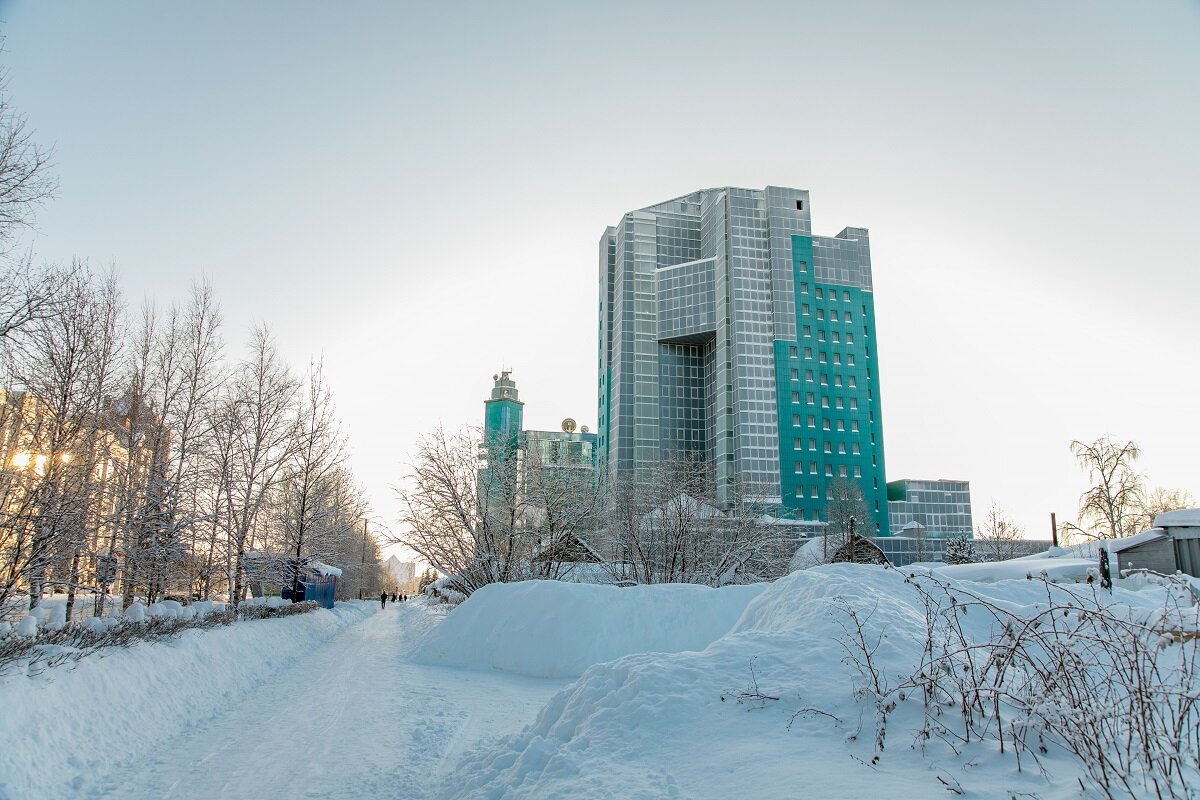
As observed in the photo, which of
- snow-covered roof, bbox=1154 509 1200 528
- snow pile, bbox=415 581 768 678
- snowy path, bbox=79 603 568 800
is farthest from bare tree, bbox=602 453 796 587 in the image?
snow-covered roof, bbox=1154 509 1200 528

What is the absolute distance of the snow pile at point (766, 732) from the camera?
4.65 m

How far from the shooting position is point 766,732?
224 inches

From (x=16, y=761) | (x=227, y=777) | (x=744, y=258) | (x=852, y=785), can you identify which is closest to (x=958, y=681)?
(x=852, y=785)

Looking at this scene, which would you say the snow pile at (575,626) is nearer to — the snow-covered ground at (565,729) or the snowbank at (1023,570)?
the snow-covered ground at (565,729)

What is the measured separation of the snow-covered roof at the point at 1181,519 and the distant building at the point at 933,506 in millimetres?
65816

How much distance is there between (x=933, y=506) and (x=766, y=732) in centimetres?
9827

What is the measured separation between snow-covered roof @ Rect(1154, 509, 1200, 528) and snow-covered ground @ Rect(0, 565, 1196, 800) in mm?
19869

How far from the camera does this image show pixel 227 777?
7.18m

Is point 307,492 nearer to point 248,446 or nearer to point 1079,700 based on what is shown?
point 248,446

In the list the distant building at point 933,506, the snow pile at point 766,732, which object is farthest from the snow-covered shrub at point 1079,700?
the distant building at point 933,506

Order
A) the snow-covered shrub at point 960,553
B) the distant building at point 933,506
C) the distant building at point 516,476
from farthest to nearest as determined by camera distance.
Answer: the distant building at point 933,506 < the snow-covered shrub at point 960,553 < the distant building at point 516,476

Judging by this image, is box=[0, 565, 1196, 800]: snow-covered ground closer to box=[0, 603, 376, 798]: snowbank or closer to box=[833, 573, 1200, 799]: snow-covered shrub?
box=[0, 603, 376, 798]: snowbank

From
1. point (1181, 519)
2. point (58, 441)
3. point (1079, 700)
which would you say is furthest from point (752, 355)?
point (1079, 700)

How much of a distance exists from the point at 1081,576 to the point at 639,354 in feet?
231
